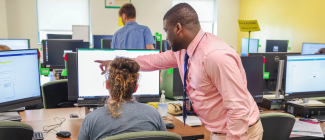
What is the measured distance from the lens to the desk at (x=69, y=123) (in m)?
1.49

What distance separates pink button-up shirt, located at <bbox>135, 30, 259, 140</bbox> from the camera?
3.53ft

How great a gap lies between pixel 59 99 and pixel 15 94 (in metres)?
0.66

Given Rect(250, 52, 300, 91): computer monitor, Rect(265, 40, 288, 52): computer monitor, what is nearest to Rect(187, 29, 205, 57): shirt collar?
Rect(250, 52, 300, 91): computer monitor

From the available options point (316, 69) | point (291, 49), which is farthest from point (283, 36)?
point (316, 69)

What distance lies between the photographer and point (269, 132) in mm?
1496

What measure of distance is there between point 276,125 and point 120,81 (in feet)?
3.05

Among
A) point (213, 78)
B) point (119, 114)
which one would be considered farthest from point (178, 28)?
point (119, 114)

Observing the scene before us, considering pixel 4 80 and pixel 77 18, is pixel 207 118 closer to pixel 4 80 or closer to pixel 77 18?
pixel 4 80

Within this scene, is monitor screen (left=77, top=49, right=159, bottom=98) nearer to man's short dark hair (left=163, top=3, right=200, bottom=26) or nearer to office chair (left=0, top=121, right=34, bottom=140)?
man's short dark hair (left=163, top=3, right=200, bottom=26)

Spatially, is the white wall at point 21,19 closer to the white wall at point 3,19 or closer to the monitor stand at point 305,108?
the white wall at point 3,19

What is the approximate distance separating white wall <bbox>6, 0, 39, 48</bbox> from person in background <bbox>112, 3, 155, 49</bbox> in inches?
163

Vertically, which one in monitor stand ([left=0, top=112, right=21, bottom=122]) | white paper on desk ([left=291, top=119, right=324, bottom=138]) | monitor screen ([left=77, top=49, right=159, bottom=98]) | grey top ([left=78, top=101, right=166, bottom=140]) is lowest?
white paper on desk ([left=291, top=119, right=324, bottom=138])

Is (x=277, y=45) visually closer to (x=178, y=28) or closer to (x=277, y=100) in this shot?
(x=277, y=100)

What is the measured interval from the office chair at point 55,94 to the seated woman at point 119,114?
1103mm
